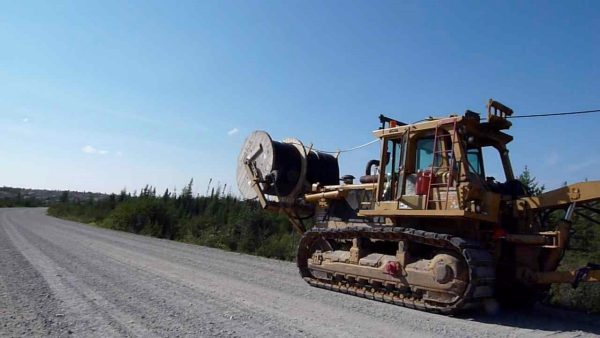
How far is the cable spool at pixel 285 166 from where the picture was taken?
38.4ft

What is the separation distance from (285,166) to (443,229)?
4.59m

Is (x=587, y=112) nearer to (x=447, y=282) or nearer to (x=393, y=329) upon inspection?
(x=447, y=282)

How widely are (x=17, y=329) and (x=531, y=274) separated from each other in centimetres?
699

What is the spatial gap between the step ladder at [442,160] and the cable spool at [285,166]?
4.11 meters

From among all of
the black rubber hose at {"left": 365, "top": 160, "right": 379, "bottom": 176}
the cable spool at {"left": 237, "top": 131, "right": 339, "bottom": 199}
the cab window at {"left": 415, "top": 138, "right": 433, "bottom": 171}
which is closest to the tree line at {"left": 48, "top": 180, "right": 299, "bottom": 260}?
the cable spool at {"left": 237, "top": 131, "right": 339, "bottom": 199}

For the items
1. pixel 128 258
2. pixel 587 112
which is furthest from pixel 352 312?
pixel 128 258

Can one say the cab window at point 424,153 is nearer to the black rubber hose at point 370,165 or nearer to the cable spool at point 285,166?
the black rubber hose at point 370,165

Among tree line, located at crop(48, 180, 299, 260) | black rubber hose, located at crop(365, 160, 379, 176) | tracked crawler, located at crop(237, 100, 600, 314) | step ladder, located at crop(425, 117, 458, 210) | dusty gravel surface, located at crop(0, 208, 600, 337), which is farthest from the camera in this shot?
tree line, located at crop(48, 180, 299, 260)

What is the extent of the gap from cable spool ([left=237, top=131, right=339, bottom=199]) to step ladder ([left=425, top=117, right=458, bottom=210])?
411cm

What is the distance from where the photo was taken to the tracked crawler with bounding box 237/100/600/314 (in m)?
7.29

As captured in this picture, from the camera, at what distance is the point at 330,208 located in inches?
422

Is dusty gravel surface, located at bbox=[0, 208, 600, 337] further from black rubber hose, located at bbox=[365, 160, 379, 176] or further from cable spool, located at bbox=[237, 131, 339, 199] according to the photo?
black rubber hose, located at bbox=[365, 160, 379, 176]

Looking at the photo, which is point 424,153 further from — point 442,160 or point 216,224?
point 216,224

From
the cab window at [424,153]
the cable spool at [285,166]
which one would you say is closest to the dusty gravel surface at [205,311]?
the cable spool at [285,166]
